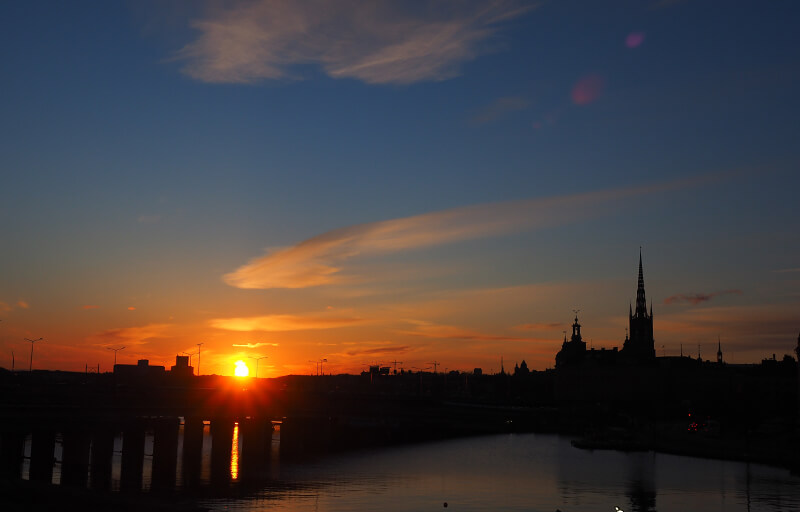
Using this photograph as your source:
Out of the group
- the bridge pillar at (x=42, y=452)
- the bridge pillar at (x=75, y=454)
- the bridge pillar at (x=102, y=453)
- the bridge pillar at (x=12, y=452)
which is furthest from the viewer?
the bridge pillar at (x=75, y=454)

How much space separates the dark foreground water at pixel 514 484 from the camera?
307 feet

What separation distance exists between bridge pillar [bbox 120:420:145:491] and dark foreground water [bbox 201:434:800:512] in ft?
45.9

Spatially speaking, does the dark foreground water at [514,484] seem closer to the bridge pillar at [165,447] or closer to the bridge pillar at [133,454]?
the bridge pillar at [165,447]

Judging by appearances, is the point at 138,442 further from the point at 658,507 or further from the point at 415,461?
the point at 658,507

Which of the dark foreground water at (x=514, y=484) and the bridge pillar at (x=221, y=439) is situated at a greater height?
the bridge pillar at (x=221, y=439)

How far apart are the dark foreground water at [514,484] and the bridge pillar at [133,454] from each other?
1400 centimetres

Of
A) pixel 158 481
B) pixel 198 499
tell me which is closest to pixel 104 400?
pixel 158 481

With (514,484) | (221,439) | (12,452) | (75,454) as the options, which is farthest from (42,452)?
(514,484)

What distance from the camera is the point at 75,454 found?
116 meters

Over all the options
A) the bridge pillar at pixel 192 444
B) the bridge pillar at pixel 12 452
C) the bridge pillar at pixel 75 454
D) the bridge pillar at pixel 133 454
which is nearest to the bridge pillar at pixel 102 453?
the bridge pillar at pixel 75 454

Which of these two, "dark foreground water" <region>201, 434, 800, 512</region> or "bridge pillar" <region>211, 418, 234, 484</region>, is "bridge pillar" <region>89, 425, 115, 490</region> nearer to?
"bridge pillar" <region>211, 418, 234, 484</region>

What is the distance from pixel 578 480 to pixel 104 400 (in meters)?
65.6

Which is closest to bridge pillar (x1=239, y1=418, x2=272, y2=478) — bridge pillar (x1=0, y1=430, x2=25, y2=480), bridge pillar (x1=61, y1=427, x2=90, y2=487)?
bridge pillar (x1=61, y1=427, x2=90, y2=487)

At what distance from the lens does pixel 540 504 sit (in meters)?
94.5
